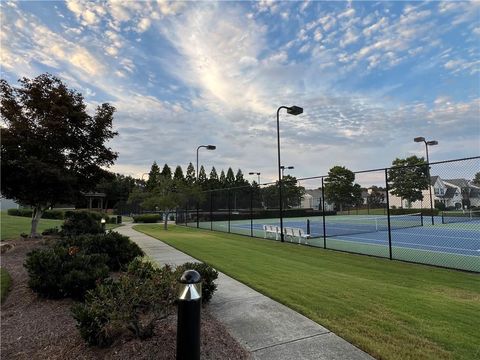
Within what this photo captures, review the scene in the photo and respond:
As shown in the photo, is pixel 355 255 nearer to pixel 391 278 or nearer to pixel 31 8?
pixel 391 278

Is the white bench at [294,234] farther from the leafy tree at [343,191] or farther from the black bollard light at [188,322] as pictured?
the black bollard light at [188,322]

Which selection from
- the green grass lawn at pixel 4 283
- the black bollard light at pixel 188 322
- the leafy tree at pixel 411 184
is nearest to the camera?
the black bollard light at pixel 188 322

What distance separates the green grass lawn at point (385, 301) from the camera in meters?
3.95

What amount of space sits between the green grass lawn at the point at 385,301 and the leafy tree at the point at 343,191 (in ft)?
34.4

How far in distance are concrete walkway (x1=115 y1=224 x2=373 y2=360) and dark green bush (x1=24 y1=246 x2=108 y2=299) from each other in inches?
88.0

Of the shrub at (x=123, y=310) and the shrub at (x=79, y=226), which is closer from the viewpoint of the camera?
the shrub at (x=123, y=310)

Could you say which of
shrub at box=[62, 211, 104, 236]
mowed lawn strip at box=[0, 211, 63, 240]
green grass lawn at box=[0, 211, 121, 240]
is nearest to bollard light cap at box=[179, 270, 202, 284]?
shrub at box=[62, 211, 104, 236]

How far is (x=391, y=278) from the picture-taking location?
8.31 meters

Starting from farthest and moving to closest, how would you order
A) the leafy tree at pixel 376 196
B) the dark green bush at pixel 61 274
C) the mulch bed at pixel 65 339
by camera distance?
1. the leafy tree at pixel 376 196
2. the dark green bush at pixel 61 274
3. the mulch bed at pixel 65 339

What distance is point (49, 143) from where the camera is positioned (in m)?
12.8

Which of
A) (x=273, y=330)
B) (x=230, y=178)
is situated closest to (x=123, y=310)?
(x=273, y=330)

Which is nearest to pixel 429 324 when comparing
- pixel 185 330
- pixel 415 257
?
pixel 185 330

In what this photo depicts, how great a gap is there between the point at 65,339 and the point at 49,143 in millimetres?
10562

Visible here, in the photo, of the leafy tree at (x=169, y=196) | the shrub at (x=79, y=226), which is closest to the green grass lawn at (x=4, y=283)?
the shrub at (x=79, y=226)
